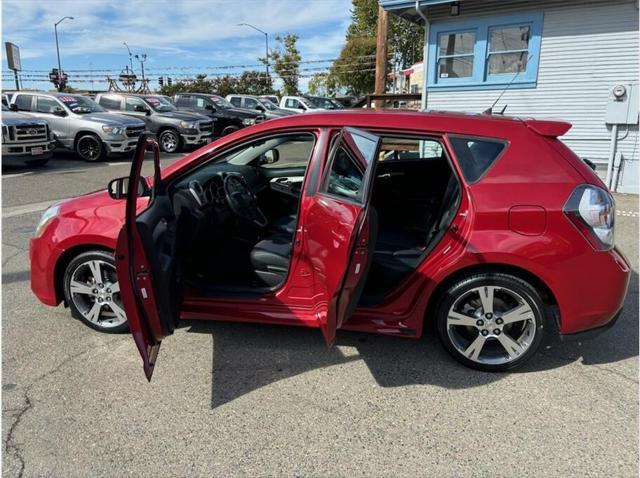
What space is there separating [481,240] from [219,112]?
1755 centimetres

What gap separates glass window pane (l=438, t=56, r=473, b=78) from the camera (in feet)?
36.2

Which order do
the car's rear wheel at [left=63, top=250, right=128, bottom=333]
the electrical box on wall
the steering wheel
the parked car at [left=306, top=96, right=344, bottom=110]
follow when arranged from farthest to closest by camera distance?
the parked car at [left=306, top=96, right=344, bottom=110]
the electrical box on wall
the steering wheel
the car's rear wheel at [left=63, top=250, right=128, bottom=333]

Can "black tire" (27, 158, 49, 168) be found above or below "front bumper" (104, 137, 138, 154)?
below

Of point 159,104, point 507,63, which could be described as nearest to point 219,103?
point 159,104

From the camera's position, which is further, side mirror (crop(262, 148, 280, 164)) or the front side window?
the front side window

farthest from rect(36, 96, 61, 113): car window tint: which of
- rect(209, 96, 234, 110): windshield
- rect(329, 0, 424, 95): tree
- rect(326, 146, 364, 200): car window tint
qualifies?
rect(329, 0, 424, 95): tree

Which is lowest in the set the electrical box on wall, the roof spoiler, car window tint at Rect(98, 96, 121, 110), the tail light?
the tail light

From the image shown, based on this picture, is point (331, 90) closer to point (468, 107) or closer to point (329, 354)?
point (468, 107)

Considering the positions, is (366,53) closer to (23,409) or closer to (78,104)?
(78,104)

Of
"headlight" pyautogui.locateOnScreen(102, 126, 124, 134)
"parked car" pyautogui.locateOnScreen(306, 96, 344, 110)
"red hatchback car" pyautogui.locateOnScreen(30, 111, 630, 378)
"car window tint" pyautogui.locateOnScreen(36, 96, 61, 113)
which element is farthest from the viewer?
"parked car" pyautogui.locateOnScreen(306, 96, 344, 110)

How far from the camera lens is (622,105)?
895 cm

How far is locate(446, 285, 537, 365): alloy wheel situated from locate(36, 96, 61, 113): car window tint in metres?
14.1

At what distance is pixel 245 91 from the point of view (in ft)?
184

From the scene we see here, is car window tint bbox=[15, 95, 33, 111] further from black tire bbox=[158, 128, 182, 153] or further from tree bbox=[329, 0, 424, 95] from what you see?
tree bbox=[329, 0, 424, 95]
